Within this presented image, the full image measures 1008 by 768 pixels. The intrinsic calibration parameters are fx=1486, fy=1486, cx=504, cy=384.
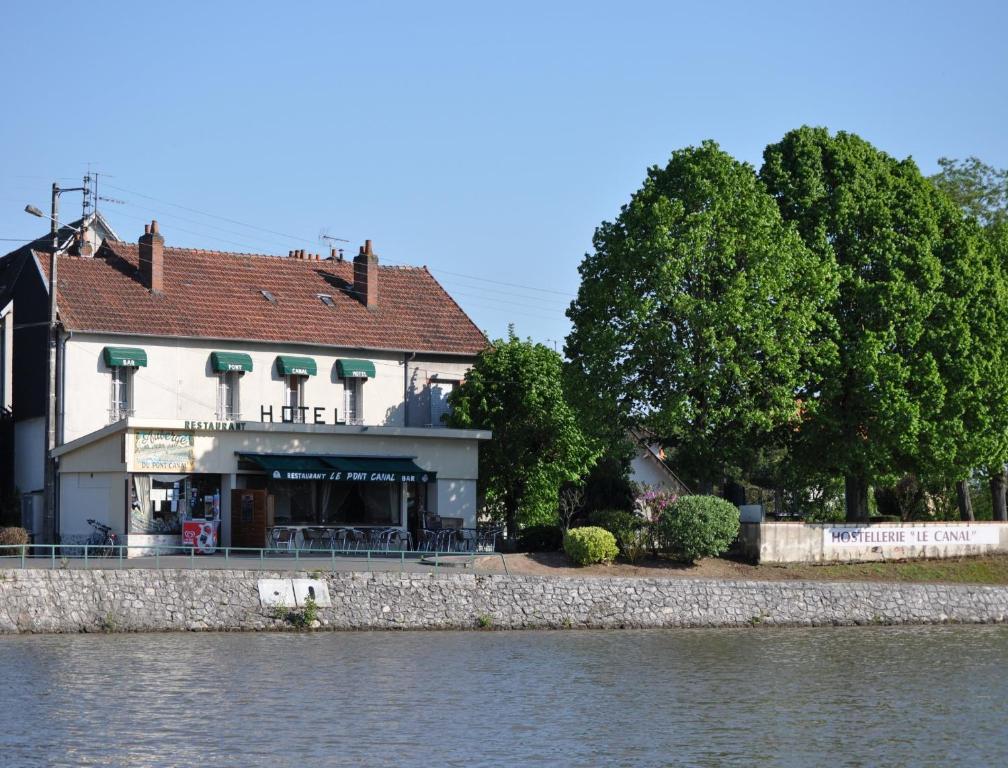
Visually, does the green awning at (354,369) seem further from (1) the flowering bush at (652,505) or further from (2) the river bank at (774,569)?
(1) the flowering bush at (652,505)

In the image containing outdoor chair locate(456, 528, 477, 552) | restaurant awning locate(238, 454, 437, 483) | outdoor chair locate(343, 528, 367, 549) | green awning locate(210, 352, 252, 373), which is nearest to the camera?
outdoor chair locate(456, 528, 477, 552)

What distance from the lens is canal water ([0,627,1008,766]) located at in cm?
2255

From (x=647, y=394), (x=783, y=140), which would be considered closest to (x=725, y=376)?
(x=647, y=394)

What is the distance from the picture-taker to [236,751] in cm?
2216

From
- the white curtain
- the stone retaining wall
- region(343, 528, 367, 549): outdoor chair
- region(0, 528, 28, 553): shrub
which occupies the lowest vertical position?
the stone retaining wall

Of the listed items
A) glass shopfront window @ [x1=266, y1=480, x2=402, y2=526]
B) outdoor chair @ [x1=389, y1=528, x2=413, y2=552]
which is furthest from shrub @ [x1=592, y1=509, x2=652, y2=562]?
Answer: glass shopfront window @ [x1=266, y1=480, x2=402, y2=526]

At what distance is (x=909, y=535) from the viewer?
4522 cm

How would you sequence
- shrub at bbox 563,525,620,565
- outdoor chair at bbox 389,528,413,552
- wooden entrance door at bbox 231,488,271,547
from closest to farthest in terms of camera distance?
shrub at bbox 563,525,620,565, wooden entrance door at bbox 231,488,271,547, outdoor chair at bbox 389,528,413,552

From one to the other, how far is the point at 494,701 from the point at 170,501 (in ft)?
66.5

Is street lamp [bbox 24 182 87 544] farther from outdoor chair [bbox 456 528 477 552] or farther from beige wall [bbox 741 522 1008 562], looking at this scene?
beige wall [bbox 741 522 1008 562]

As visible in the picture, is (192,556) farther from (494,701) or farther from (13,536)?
(494,701)

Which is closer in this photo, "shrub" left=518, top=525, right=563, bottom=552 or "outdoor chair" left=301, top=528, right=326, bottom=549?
"shrub" left=518, top=525, right=563, bottom=552

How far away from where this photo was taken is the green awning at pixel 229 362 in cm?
4869

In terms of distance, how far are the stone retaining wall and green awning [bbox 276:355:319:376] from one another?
1455 centimetres
